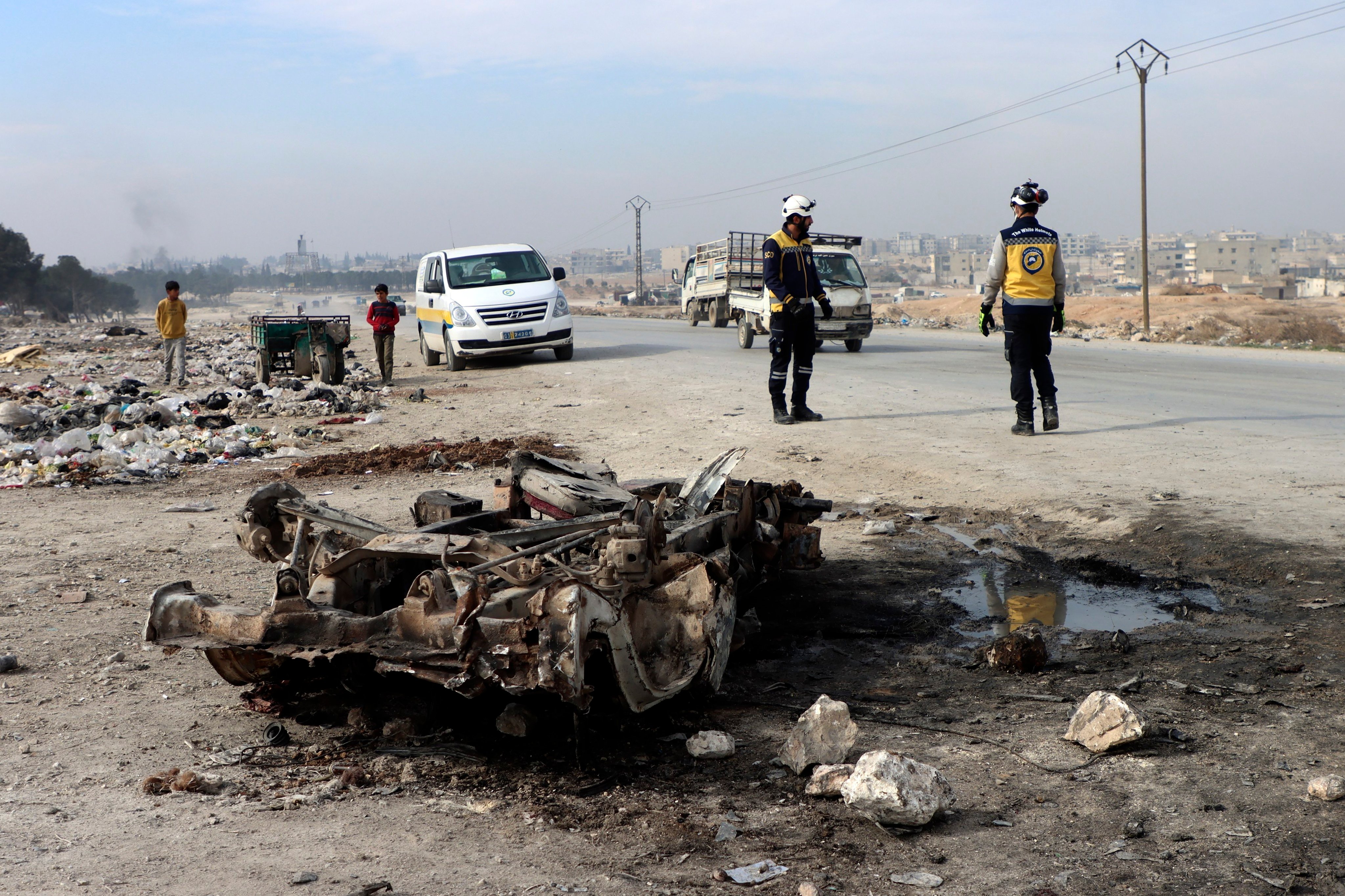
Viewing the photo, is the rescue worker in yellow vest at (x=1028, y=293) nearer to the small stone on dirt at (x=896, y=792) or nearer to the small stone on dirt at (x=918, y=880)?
the small stone on dirt at (x=896, y=792)

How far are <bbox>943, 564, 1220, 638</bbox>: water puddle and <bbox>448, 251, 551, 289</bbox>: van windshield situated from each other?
46.0 ft

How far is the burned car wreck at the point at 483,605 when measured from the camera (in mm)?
3279

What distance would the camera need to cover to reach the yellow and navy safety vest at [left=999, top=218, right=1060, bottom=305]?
9461mm

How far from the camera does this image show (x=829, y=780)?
10.6 feet

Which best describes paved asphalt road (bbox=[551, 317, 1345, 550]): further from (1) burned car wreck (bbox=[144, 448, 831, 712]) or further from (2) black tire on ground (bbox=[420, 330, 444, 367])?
(1) burned car wreck (bbox=[144, 448, 831, 712])

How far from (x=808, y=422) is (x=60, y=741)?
8.20 meters

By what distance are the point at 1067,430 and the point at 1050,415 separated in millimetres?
414

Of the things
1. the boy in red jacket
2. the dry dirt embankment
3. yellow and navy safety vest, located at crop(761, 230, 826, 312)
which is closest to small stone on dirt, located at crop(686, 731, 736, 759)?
yellow and navy safety vest, located at crop(761, 230, 826, 312)

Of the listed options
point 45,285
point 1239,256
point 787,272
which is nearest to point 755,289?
point 787,272

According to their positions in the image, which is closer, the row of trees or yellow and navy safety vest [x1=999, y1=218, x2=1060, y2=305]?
yellow and navy safety vest [x1=999, y1=218, x2=1060, y2=305]

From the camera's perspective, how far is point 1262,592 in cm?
529

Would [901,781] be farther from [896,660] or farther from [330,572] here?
[330,572]

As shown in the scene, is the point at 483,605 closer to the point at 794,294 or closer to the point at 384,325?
the point at 794,294

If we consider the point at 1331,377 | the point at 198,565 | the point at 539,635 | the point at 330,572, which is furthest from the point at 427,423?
the point at 1331,377
